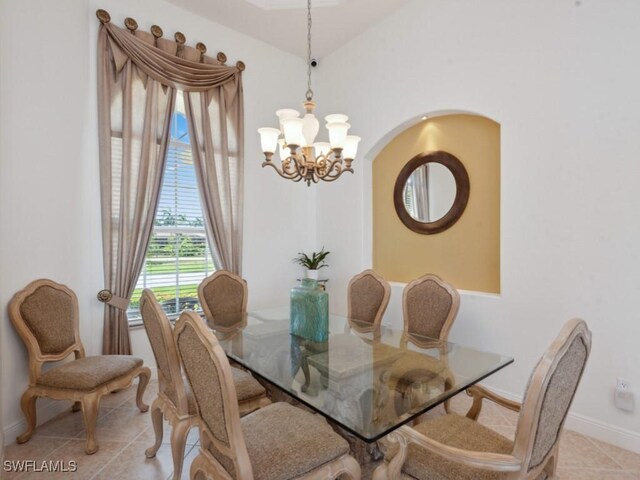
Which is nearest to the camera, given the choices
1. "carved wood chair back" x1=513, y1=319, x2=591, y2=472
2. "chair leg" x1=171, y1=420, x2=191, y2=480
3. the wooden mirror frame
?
"carved wood chair back" x1=513, y1=319, x2=591, y2=472

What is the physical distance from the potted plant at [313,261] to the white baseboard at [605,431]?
109 inches

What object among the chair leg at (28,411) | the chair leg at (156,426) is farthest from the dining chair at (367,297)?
the chair leg at (28,411)

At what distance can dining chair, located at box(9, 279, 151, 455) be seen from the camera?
2.19 meters

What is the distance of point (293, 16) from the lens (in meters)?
3.70

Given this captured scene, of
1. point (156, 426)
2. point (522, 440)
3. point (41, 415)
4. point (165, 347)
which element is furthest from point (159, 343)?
point (522, 440)

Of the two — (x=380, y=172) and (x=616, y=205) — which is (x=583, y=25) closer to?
(x=616, y=205)

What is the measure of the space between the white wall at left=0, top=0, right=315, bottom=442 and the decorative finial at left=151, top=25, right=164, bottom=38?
0.29 feet

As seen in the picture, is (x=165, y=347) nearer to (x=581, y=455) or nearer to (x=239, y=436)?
(x=239, y=436)

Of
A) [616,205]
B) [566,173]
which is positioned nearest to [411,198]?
[566,173]

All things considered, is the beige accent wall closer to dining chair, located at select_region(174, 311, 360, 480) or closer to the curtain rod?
the curtain rod

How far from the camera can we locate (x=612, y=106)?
2.28 meters

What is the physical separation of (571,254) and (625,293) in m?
0.38

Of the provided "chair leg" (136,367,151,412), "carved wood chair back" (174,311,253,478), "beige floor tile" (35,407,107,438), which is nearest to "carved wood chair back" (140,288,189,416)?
"carved wood chair back" (174,311,253,478)

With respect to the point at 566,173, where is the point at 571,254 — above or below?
below
